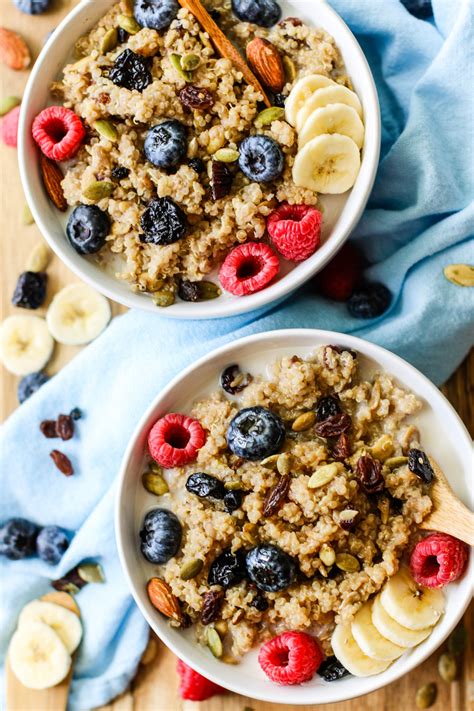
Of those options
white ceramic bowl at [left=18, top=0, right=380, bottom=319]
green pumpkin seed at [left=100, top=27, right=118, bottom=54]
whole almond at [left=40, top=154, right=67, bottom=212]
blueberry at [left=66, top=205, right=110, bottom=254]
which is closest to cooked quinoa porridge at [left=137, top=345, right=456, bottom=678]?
white ceramic bowl at [left=18, top=0, right=380, bottom=319]

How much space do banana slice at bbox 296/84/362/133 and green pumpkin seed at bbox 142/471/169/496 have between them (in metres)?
0.76

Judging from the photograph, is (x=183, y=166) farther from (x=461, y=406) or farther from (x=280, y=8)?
(x=461, y=406)

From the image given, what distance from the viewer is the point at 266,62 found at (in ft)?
5.62

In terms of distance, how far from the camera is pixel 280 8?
180 centimetres

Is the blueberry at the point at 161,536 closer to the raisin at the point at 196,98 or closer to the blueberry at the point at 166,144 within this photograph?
the blueberry at the point at 166,144

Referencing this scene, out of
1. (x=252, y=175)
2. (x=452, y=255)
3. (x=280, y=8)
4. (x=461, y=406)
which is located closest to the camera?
(x=252, y=175)

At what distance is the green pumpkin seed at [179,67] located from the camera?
1.70 metres

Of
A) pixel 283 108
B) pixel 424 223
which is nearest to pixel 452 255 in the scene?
pixel 424 223

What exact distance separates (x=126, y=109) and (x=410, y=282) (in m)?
0.77

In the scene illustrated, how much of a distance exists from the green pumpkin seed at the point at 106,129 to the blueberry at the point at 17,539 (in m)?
1.00

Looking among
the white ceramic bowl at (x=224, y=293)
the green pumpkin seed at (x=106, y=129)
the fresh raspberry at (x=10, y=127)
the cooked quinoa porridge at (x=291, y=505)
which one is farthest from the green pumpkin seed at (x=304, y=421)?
the fresh raspberry at (x=10, y=127)

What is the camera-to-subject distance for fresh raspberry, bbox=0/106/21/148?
222 centimetres

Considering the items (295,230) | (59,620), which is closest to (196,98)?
(295,230)

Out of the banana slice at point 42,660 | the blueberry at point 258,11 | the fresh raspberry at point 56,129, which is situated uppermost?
the blueberry at point 258,11
